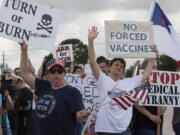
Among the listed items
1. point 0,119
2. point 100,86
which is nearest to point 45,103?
point 100,86

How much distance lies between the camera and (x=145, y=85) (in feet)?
24.5

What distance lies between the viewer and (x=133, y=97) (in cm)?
697

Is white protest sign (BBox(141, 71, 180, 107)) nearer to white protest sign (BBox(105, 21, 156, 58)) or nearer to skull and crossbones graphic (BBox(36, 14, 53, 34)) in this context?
white protest sign (BBox(105, 21, 156, 58))

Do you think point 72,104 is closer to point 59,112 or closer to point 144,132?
point 59,112

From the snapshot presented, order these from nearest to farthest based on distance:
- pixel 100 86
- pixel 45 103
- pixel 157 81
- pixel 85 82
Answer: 1. pixel 45 103
2. pixel 100 86
3. pixel 157 81
4. pixel 85 82

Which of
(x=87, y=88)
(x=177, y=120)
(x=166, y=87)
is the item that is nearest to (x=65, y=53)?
(x=87, y=88)

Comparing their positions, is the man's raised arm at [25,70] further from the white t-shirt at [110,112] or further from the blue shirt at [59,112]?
the white t-shirt at [110,112]

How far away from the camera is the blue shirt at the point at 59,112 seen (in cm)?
550

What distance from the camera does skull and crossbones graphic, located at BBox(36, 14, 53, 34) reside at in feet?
24.7

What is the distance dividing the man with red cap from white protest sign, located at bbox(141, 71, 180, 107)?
2.63 m

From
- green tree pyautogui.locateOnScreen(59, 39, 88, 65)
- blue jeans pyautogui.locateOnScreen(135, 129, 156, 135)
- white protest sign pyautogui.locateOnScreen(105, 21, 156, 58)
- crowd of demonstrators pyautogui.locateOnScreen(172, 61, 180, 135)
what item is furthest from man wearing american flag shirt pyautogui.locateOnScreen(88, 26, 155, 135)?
green tree pyautogui.locateOnScreen(59, 39, 88, 65)

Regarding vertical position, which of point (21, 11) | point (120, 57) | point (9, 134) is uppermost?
point (21, 11)

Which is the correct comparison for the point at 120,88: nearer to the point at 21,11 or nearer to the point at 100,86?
the point at 100,86

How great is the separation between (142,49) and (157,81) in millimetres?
771
